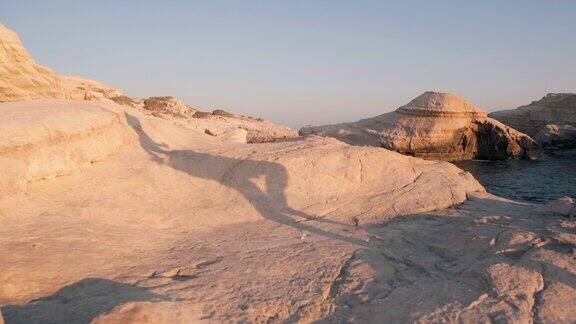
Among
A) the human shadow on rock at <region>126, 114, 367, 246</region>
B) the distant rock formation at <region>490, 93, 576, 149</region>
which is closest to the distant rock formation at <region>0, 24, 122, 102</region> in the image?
the human shadow on rock at <region>126, 114, 367, 246</region>

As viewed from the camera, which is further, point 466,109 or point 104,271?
point 466,109

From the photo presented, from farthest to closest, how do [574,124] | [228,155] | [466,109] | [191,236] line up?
[574,124]
[466,109]
[228,155]
[191,236]

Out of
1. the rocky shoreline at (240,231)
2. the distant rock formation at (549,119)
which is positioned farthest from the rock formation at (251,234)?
the distant rock formation at (549,119)

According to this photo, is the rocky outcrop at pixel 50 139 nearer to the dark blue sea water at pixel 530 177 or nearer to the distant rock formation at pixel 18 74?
the distant rock formation at pixel 18 74

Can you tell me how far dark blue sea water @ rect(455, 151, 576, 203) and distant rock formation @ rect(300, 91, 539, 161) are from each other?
1558 millimetres

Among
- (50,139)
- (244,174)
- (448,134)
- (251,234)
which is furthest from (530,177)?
(50,139)

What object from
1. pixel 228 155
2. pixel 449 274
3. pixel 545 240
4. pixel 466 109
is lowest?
pixel 449 274

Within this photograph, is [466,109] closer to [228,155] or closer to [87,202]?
[228,155]

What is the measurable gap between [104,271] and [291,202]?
4778 millimetres

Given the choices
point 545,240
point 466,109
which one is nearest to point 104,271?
point 545,240

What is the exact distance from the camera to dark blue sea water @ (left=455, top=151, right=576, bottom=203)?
70.8 feet

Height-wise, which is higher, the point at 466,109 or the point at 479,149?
the point at 466,109

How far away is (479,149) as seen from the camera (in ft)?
115

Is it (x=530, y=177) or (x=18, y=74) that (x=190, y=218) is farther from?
(x=530, y=177)
